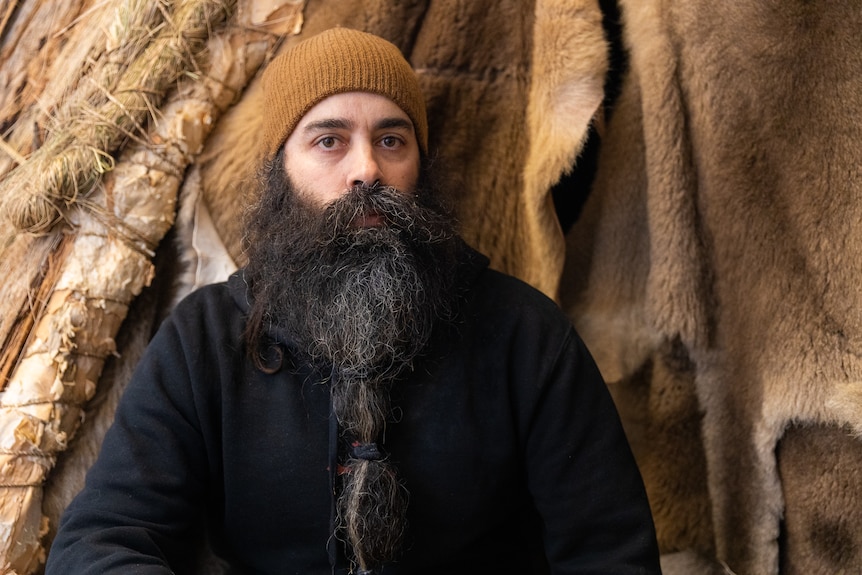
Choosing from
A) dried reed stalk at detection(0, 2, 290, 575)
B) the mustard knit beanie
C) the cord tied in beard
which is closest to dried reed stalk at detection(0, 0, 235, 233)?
dried reed stalk at detection(0, 2, 290, 575)

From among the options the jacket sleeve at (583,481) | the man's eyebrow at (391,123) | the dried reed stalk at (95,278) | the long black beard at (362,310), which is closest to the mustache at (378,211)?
the long black beard at (362,310)

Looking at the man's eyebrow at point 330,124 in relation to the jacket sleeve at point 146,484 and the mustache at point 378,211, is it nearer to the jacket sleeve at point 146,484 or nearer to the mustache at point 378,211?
the mustache at point 378,211

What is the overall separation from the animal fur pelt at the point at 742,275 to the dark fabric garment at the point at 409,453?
0.29 meters

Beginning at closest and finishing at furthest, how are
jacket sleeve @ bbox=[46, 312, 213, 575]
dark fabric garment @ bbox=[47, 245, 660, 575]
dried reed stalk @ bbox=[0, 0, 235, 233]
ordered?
jacket sleeve @ bbox=[46, 312, 213, 575], dark fabric garment @ bbox=[47, 245, 660, 575], dried reed stalk @ bbox=[0, 0, 235, 233]

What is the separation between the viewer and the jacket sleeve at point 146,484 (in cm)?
114

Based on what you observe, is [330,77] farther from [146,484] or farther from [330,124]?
[146,484]

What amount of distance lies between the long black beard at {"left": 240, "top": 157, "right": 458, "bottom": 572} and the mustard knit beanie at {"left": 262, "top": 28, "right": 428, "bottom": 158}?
154 mm

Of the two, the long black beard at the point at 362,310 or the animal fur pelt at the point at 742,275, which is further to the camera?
the animal fur pelt at the point at 742,275

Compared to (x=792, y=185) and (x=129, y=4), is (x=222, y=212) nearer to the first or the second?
(x=129, y=4)

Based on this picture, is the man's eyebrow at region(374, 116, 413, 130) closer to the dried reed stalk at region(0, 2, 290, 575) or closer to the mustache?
the mustache

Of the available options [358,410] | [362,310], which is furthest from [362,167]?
[358,410]

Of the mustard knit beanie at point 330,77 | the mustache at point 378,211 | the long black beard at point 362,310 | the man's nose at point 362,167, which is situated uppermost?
the mustard knit beanie at point 330,77

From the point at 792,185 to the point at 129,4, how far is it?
127 cm

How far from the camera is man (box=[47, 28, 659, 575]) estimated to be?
1.24 meters
